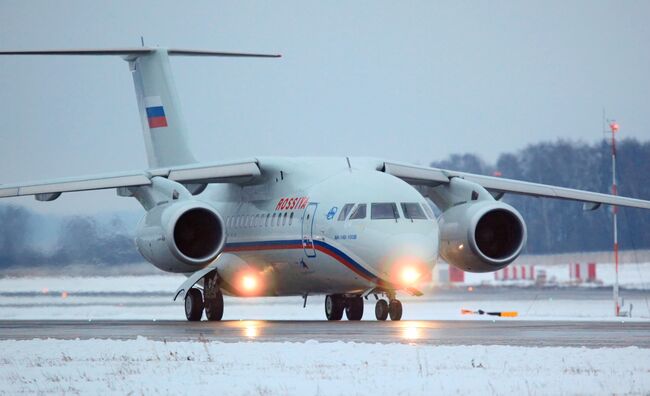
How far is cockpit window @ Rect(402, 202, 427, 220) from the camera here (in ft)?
78.8

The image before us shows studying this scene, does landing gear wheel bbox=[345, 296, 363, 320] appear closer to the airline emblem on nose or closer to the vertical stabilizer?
the airline emblem on nose

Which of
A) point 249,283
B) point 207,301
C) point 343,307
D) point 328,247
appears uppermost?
point 328,247

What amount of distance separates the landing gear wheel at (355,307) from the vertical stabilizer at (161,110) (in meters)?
5.75

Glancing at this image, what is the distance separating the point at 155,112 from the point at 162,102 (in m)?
0.31

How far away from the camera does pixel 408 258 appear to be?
23.2m

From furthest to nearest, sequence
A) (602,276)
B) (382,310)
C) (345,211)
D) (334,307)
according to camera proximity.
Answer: (602,276) → (334,307) → (382,310) → (345,211)

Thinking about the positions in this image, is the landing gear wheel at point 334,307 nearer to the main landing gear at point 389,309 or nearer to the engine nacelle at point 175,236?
the main landing gear at point 389,309

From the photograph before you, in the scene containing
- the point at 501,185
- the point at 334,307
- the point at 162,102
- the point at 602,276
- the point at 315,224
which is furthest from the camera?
the point at 602,276

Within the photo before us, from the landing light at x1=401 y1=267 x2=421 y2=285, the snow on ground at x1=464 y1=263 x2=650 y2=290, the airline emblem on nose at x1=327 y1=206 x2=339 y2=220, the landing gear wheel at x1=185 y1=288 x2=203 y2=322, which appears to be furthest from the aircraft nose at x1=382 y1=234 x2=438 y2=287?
the snow on ground at x1=464 y1=263 x2=650 y2=290

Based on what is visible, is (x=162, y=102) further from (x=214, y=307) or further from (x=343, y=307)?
(x=343, y=307)

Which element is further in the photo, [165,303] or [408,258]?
[165,303]

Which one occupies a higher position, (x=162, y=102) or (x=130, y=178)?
(x=162, y=102)

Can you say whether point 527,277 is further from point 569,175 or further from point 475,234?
point 475,234

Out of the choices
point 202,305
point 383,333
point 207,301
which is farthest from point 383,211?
point 202,305
